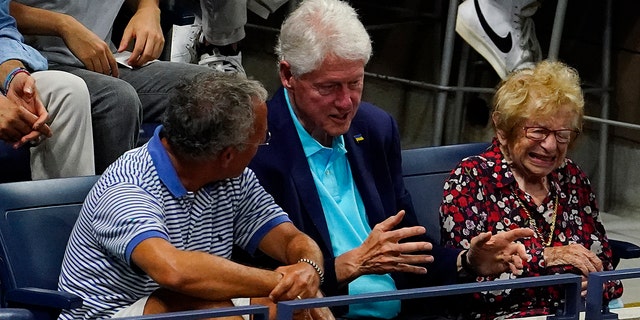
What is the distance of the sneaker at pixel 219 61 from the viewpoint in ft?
13.6

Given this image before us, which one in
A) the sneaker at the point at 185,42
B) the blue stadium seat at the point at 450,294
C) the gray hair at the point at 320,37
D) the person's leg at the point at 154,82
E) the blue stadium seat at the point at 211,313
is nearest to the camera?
the blue stadium seat at the point at 211,313

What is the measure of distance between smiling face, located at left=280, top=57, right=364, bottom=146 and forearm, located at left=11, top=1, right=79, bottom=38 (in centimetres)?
74

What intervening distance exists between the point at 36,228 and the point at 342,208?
0.73 m

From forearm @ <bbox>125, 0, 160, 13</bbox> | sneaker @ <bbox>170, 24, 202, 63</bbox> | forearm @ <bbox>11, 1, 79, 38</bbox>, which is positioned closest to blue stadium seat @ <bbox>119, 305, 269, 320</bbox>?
forearm @ <bbox>11, 1, 79, 38</bbox>

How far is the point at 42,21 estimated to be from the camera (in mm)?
3443

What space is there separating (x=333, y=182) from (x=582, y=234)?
0.68 m

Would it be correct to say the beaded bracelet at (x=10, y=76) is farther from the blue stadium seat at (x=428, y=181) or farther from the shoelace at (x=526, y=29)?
the shoelace at (x=526, y=29)

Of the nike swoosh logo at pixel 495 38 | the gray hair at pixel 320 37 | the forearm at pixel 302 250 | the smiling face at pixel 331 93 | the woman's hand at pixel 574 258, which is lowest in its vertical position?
the woman's hand at pixel 574 258

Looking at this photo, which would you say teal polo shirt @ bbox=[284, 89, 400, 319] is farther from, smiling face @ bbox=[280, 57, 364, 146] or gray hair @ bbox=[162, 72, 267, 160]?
gray hair @ bbox=[162, 72, 267, 160]

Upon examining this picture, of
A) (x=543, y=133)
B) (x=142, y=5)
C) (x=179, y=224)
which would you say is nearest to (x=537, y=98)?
(x=543, y=133)

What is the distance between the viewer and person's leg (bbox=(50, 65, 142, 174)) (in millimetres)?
3387

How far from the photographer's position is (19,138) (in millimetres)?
3133

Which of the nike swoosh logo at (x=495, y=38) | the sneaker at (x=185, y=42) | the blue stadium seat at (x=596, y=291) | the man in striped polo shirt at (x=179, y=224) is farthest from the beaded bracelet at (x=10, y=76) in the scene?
the nike swoosh logo at (x=495, y=38)

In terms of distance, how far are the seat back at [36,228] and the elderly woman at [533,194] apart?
92 centimetres
